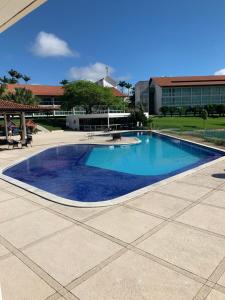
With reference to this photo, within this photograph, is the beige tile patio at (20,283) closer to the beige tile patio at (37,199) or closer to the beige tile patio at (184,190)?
the beige tile patio at (37,199)

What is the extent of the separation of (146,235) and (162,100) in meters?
74.1

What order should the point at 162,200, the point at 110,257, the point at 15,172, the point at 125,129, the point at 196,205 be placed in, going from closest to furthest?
the point at 110,257 → the point at 196,205 → the point at 162,200 → the point at 15,172 → the point at 125,129

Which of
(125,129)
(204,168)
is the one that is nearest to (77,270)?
(204,168)

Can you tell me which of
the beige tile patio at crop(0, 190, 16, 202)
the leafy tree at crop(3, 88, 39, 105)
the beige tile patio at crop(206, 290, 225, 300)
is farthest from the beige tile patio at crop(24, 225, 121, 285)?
the leafy tree at crop(3, 88, 39, 105)

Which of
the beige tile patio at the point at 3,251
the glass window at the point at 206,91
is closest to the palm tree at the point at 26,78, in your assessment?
the glass window at the point at 206,91

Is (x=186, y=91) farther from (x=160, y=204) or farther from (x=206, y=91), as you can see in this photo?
(x=160, y=204)

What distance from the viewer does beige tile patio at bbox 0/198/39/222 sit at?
698cm

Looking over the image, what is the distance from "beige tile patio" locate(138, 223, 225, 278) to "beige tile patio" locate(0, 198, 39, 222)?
3.64m

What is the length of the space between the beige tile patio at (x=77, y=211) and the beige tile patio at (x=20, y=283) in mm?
2251

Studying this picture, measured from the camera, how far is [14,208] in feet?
24.6

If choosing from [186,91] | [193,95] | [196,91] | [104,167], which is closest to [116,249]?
[104,167]

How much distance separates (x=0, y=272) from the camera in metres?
4.41

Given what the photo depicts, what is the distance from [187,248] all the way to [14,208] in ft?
16.2

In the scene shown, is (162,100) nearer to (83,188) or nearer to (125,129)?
(125,129)
